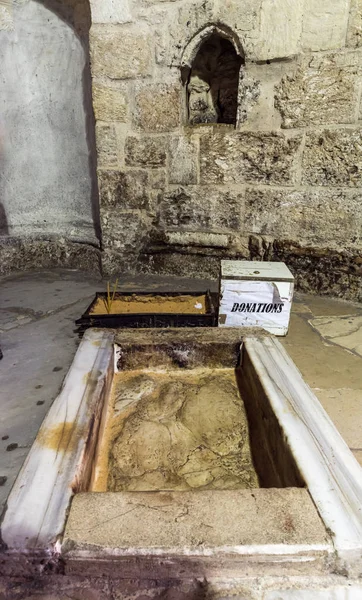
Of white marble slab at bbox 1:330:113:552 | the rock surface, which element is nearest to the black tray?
the rock surface

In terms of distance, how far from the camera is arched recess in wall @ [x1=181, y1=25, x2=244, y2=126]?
2.62 m

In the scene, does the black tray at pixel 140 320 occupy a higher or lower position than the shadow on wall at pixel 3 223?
lower

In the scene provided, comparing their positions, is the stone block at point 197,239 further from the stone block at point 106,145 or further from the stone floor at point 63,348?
the stone block at point 106,145

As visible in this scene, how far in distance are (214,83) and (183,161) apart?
26.5 inches

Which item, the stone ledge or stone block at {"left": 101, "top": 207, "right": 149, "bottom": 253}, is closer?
the stone ledge

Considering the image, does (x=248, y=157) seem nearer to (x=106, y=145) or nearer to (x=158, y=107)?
(x=158, y=107)

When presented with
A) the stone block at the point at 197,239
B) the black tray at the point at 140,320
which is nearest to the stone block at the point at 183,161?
the stone block at the point at 197,239

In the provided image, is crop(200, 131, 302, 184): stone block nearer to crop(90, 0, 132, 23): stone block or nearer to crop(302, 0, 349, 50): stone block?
crop(302, 0, 349, 50): stone block

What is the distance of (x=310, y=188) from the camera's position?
2.51 metres

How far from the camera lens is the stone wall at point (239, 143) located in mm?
2289

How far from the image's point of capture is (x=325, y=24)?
2.20 metres

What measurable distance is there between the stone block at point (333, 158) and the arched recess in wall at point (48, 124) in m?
1.72

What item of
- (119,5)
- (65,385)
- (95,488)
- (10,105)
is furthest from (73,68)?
(95,488)

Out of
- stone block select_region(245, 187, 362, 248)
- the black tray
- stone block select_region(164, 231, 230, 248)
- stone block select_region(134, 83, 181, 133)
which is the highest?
stone block select_region(134, 83, 181, 133)
